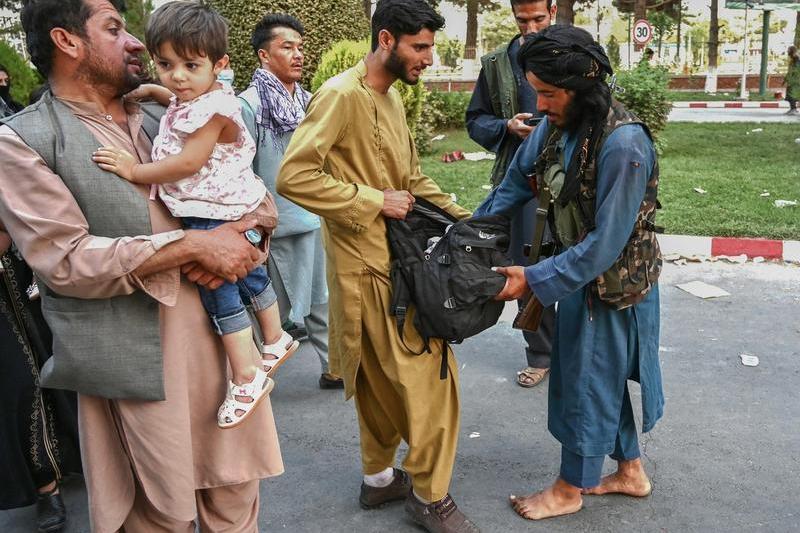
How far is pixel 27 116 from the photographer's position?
1.94 metres

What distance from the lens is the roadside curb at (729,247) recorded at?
607 centimetres

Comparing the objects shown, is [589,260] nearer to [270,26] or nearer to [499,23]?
[270,26]

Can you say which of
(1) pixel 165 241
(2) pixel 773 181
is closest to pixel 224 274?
(1) pixel 165 241

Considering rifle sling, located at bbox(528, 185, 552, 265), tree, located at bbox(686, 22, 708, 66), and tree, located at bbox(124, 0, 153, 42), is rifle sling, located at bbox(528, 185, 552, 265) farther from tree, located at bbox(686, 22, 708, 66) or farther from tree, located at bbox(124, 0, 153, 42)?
tree, located at bbox(686, 22, 708, 66)

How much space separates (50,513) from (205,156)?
72.0 inches

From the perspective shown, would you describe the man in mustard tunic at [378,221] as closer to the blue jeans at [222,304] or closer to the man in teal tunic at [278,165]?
the blue jeans at [222,304]

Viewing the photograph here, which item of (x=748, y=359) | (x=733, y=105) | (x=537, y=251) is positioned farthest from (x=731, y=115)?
(x=537, y=251)

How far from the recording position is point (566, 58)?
2383mm

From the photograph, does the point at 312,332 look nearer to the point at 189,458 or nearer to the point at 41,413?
the point at 41,413

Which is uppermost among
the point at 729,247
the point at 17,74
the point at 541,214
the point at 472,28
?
the point at 472,28

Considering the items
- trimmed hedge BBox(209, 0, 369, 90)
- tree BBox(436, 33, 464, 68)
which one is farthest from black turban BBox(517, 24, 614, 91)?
tree BBox(436, 33, 464, 68)

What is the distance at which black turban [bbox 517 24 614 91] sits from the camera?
2.39 meters

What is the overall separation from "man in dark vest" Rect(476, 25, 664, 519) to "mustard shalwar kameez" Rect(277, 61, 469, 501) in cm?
43

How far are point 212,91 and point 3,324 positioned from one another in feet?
4.82
